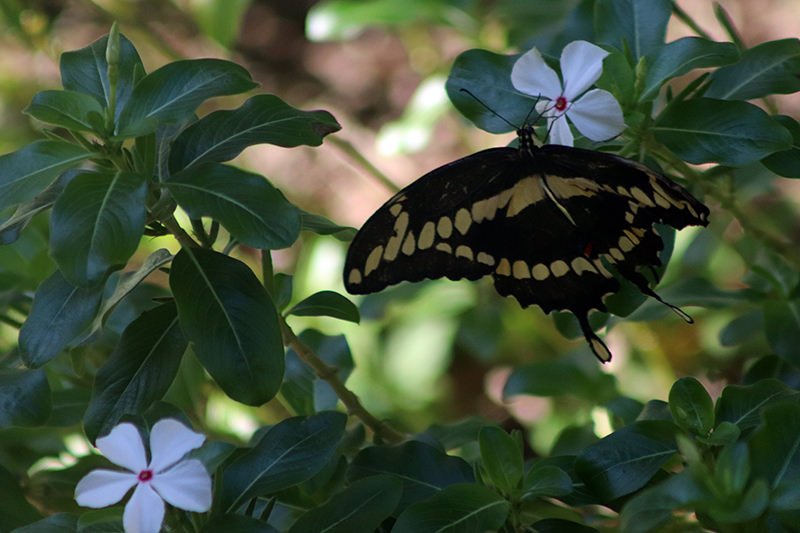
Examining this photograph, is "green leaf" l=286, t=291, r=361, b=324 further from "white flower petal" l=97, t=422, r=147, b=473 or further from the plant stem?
"white flower petal" l=97, t=422, r=147, b=473

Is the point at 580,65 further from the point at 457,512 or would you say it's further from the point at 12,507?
the point at 12,507

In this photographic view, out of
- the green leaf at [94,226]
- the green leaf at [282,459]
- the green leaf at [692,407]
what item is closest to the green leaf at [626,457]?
the green leaf at [692,407]

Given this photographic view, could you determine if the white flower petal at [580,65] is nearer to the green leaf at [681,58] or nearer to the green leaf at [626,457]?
the green leaf at [681,58]

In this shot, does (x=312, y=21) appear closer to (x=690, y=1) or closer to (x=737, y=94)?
(x=737, y=94)

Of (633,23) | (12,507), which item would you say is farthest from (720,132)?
(12,507)

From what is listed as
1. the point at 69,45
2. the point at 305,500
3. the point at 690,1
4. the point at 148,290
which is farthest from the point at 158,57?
the point at 305,500
